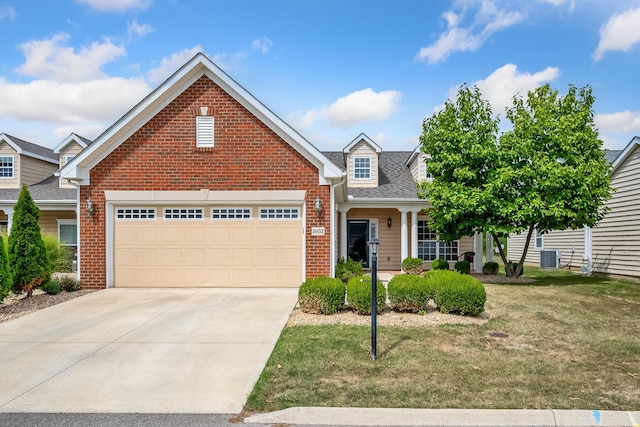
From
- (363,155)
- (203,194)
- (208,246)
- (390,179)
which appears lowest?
(208,246)

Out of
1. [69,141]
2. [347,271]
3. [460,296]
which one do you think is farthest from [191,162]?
[69,141]

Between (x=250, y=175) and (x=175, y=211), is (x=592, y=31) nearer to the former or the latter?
(x=250, y=175)

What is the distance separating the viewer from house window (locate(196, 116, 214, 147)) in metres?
12.1

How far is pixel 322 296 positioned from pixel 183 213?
5.88m

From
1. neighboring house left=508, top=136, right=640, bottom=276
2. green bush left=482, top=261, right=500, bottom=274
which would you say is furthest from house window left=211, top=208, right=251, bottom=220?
neighboring house left=508, top=136, right=640, bottom=276

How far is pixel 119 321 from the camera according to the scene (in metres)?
8.28

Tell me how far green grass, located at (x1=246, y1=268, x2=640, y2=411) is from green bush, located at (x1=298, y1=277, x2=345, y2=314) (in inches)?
36.1

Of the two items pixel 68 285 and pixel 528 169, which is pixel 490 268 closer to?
pixel 528 169

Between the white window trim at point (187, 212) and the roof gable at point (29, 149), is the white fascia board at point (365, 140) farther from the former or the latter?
the roof gable at point (29, 149)

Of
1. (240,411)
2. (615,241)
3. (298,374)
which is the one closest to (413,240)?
(615,241)

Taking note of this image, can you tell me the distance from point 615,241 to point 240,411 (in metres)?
17.4

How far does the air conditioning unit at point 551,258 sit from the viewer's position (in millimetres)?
20734

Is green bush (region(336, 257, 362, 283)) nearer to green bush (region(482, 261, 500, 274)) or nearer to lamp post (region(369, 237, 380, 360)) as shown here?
green bush (region(482, 261, 500, 274))

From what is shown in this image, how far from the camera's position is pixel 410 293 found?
28.0 feet
